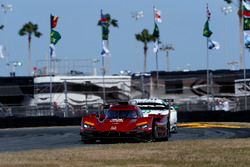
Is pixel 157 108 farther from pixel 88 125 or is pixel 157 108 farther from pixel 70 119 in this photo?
pixel 70 119

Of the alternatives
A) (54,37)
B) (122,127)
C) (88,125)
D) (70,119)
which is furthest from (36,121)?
(122,127)

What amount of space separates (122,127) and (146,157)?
20.6 feet

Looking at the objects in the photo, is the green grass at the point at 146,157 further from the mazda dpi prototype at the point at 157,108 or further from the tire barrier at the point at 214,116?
the tire barrier at the point at 214,116

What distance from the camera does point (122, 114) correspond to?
20812mm

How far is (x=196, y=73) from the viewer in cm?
5434

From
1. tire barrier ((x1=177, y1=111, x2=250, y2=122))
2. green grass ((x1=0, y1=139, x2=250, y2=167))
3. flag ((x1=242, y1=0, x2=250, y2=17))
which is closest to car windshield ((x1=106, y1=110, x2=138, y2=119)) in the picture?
green grass ((x1=0, y1=139, x2=250, y2=167))

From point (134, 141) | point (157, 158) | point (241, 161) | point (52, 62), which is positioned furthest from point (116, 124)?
point (52, 62)

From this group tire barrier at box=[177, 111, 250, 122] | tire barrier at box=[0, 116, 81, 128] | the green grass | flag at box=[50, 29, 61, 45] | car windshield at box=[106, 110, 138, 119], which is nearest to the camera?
the green grass

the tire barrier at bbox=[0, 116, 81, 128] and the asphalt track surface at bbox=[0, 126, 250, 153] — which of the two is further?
the tire barrier at bbox=[0, 116, 81, 128]

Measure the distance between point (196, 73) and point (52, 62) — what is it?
1081 centimetres

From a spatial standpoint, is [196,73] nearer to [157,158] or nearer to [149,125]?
[149,125]

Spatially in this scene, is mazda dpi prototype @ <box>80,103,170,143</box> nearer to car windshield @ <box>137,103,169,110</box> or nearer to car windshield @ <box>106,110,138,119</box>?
car windshield @ <box>106,110,138,119</box>

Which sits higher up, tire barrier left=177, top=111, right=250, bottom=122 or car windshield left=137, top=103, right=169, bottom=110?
car windshield left=137, top=103, right=169, bottom=110

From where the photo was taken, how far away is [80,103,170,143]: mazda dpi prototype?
20062 mm
